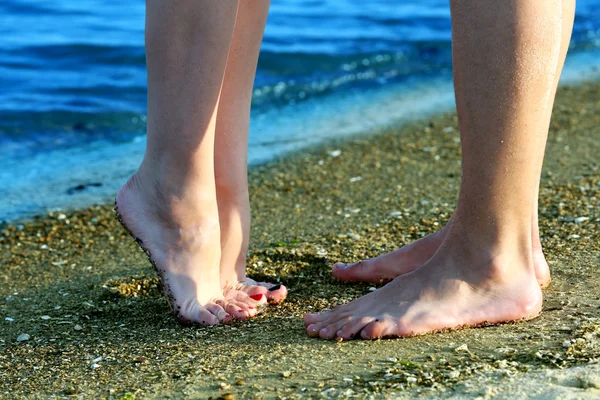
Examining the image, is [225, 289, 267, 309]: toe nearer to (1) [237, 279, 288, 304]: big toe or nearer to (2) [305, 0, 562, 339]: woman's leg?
(1) [237, 279, 288, 304]: big toe

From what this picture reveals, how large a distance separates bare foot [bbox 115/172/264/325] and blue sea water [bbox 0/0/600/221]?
1.69m

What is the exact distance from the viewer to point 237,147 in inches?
95.9

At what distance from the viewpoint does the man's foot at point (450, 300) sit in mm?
1993

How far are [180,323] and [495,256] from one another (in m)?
0.86

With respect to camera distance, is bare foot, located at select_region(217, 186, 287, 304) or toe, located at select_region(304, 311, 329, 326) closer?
toe, located at select_region(304, 311, 329, 326)

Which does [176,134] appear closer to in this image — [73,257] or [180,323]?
[180,323]

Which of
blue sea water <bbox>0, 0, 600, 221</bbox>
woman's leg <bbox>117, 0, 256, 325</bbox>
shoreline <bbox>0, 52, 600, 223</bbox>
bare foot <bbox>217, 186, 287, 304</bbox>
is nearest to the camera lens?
woman's leg <bbox>117, 0, 256, 325</bbox>

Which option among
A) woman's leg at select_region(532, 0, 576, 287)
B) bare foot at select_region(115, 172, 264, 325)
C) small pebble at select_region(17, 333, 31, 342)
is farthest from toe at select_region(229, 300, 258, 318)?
woman's leg at select_region(532, 0, 576, 287)

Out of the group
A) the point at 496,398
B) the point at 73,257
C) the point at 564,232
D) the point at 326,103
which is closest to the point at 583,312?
the point at 496,398

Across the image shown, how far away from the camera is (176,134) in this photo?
2.15m

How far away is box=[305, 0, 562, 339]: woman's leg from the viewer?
1.88 metres

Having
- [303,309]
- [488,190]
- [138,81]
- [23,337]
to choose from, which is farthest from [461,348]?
[138,81]

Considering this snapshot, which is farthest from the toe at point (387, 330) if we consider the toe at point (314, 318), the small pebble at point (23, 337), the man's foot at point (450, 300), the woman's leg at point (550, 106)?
the small pebble at point (23, 337)

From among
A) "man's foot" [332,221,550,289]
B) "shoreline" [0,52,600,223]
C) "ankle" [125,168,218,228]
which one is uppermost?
"ankle" [125,168,218,228]
